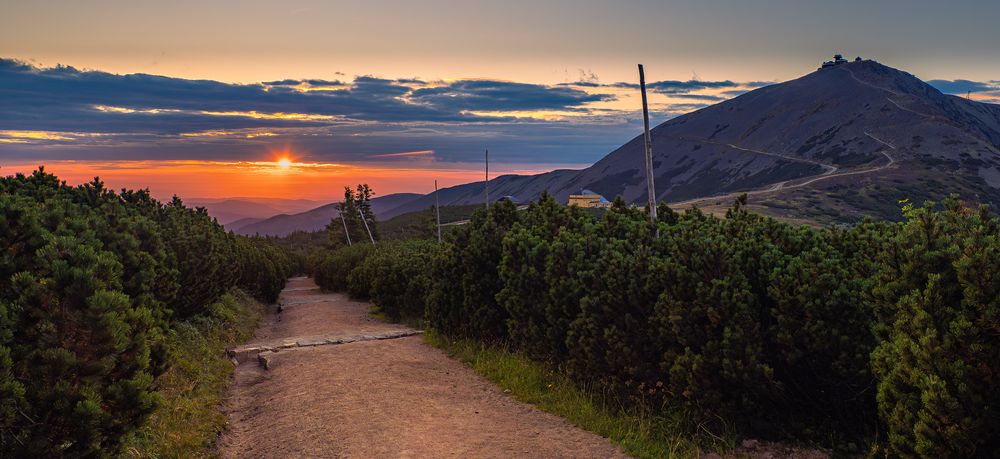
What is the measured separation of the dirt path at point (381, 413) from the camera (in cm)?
833

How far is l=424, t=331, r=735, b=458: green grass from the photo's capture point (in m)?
7.84

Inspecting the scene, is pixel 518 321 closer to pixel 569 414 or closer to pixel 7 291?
pixel 569 414

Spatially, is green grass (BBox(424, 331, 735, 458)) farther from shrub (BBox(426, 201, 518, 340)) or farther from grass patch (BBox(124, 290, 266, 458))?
grass patch (BBox(124, 290, 266, 458))

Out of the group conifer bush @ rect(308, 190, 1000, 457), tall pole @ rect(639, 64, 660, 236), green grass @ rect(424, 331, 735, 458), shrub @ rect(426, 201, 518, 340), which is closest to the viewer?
conifer bush @ rect(308, 190, 1000, 457)

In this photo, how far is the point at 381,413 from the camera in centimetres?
969

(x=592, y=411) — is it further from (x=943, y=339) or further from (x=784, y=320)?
(x=943, y=339)

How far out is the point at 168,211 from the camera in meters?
23.0

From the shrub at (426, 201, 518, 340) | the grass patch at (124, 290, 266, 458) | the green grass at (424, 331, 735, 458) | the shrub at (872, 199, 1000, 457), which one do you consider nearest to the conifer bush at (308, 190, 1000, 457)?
the shrub at (872, 199, 1000, 457)

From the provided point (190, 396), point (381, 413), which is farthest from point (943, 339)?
point (190, 396)


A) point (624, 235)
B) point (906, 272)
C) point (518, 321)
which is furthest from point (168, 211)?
point (906, 272)

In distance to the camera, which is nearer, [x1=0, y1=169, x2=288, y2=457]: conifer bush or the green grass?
[x1=0, y1=169, x2=288, y2=457]: conifer bush

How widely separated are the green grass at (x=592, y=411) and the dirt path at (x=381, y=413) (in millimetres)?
207

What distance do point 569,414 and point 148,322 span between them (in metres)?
5.57

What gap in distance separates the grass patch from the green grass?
456 centimetres
